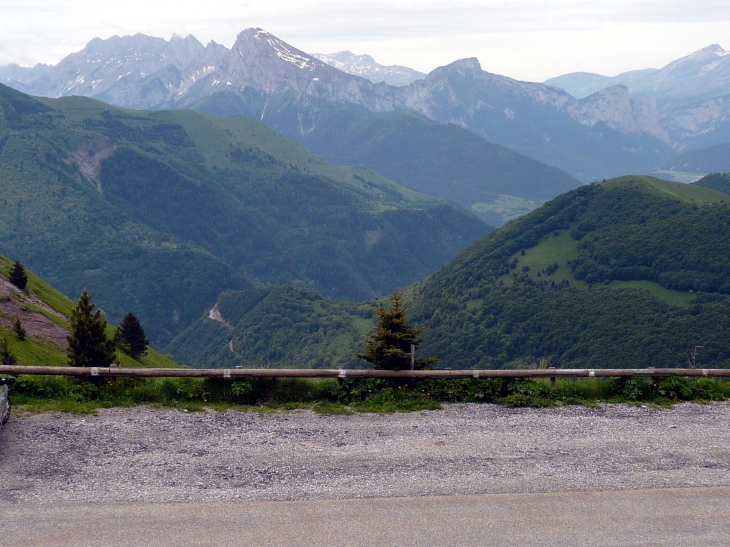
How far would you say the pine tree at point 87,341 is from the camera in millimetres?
27062

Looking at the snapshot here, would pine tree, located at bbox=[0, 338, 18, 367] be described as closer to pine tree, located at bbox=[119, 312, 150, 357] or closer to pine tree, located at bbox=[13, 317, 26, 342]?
pine tree, located at bbox=[13, 317, 26, 342]

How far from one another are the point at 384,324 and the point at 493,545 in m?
11.4

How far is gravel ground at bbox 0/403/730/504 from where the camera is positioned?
16438 mm

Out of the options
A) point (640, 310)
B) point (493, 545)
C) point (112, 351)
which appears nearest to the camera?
point (493, 545)

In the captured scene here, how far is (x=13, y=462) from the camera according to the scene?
17406 millimetres

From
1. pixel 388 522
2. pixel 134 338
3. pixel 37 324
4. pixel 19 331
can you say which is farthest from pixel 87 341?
pixel 134 338

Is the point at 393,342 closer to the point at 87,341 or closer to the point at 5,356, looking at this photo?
the point at 87,341

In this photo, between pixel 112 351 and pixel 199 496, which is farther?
pixel 112 351

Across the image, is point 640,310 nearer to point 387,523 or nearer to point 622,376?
point 622,376

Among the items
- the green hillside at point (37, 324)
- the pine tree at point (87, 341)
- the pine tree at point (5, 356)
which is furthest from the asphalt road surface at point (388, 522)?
the green hillside at point (37, 324)

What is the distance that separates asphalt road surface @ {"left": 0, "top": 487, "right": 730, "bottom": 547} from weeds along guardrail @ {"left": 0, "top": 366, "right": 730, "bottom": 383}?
7555 mm

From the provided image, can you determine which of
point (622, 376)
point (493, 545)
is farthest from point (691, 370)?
point (493, 545)

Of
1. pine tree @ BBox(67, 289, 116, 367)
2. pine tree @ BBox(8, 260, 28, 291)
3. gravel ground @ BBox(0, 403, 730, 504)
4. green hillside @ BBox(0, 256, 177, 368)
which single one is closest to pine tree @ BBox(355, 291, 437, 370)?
gravel ground @ BBox(0, 403, 730, 504)

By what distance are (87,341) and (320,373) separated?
36.3 ft
